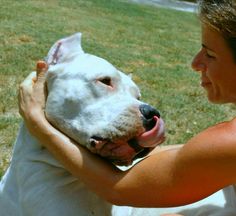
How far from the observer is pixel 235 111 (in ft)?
23.1

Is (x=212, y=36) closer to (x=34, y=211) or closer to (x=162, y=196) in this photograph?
(x=162, y=196)

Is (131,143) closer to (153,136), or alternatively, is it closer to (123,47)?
(153,136)

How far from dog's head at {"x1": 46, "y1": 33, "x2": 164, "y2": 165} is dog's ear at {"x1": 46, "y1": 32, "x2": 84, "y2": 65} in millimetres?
29

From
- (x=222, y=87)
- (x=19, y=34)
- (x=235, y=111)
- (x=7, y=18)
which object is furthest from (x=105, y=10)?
(x=222, y=87)

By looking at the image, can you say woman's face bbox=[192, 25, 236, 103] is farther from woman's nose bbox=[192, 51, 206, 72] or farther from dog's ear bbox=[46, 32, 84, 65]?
dog's ear bbox=[46, 32, 84, 65]

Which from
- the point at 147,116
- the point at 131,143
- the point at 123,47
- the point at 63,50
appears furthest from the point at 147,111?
the point at 123,47

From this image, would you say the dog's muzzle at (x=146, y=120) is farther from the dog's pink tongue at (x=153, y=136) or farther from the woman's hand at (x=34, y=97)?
the woman's hand at (x=34, y=97)

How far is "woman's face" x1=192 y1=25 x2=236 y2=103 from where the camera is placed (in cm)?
240

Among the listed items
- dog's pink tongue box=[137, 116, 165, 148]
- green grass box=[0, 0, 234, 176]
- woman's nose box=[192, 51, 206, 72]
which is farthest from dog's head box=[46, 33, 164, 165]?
green grass box=[0, 0, 234, 176]

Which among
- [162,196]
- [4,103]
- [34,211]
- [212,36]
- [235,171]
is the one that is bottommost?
[4,103]

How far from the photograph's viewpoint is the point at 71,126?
2.49 meters

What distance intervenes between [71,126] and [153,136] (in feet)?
1.16

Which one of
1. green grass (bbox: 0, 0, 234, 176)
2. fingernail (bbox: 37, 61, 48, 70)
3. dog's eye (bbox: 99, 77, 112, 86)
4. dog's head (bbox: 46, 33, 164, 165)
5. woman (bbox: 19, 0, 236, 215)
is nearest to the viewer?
woman (bbox: 19, 0, 236, 215)

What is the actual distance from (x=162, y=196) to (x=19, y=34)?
8.14 m
